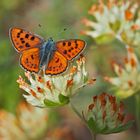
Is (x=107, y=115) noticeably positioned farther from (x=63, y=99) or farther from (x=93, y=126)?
(x=63, y=99)

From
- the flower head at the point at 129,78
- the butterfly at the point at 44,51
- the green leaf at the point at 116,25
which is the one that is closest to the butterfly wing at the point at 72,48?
the butterfly at the point at 44,51

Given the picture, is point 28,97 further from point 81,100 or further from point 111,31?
point 81,100

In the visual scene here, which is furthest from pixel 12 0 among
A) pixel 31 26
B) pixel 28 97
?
pixel 28 97

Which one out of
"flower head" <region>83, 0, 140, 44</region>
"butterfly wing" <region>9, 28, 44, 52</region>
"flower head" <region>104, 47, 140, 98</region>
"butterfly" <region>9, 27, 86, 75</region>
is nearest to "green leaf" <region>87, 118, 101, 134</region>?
"butterfly" <region>9, 27, 86, 75</region>

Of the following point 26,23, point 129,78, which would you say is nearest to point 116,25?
point 129,78

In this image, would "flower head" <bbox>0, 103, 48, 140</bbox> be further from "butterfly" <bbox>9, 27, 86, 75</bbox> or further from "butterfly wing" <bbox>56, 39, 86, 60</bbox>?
"butterfly wing" <bbox>56, 39, 86, 60</bbox>
